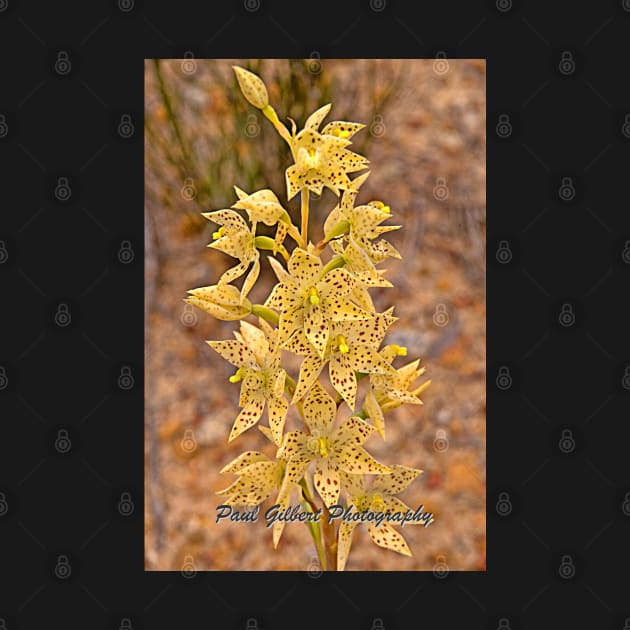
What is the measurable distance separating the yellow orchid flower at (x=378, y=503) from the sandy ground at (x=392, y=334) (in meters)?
1.60

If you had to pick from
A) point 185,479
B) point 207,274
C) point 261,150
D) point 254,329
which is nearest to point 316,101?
point 261,150

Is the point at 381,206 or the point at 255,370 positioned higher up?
the point at 381,206

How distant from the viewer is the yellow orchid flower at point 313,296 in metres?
A: 2.04

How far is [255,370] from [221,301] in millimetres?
234

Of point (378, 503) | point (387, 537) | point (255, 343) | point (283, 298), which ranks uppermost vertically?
point (283, 298)

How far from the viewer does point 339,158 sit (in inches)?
80.7

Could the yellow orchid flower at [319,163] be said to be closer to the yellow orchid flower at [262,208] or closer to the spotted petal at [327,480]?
the yellow orchid flower at [262,208]

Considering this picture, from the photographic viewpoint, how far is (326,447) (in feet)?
7.06

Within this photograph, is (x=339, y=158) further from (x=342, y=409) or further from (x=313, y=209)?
(x=313, y=209)

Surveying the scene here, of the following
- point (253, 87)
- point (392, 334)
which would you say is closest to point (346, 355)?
point (253, 87)

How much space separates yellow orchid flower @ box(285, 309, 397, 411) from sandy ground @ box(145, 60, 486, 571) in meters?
2.03

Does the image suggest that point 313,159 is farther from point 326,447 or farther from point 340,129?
point 326,447

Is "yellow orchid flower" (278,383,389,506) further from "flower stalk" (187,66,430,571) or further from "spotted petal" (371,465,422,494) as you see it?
"spotted petal" (371,465,422,494)

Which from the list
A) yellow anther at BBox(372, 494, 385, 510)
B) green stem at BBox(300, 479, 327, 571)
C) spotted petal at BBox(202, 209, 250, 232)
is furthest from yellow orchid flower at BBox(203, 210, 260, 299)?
yellow anther at BBox(372, 494, 385, 510)
